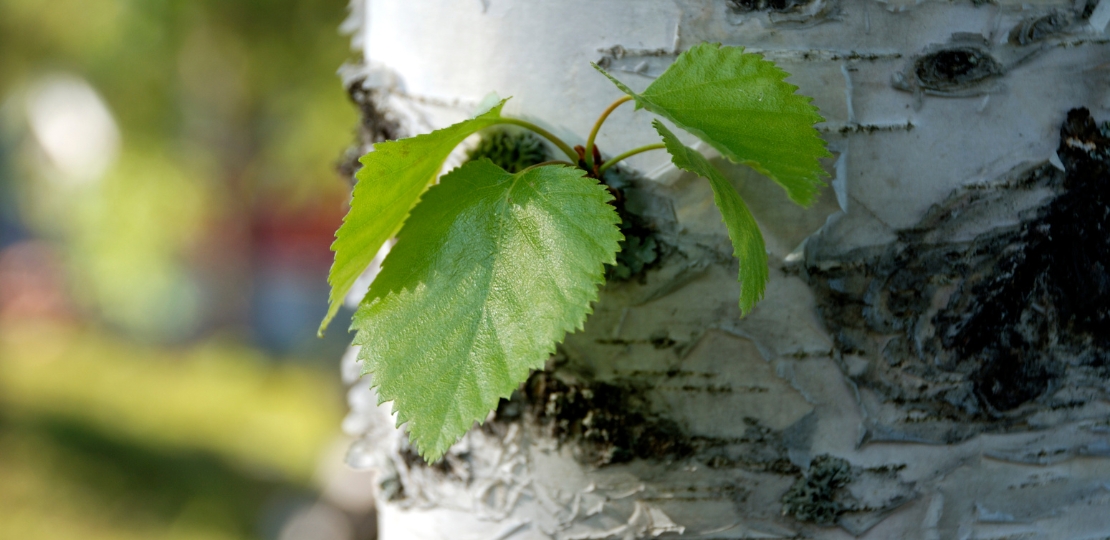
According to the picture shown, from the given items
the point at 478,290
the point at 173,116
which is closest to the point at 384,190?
the point at 478,290

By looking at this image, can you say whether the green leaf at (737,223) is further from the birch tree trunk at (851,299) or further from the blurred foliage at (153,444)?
the blurred foliage at (153,444)

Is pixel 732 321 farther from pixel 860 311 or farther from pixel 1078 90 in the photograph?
pixel 1078 90

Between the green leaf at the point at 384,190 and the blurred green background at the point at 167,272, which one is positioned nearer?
the green leaf at the point at 384,190

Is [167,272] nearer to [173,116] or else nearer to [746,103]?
[173,116]

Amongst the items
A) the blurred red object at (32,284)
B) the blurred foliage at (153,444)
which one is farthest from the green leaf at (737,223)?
the blurred red object at (32,284)

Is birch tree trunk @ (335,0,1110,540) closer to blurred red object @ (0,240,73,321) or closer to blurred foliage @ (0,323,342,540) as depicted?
blurred foliage @ (0,323,342,540)

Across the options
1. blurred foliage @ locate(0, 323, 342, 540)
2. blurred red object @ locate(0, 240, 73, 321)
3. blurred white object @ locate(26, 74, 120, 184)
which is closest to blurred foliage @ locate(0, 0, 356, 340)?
blurred white object @ locate(26, 74, 120, 184)
